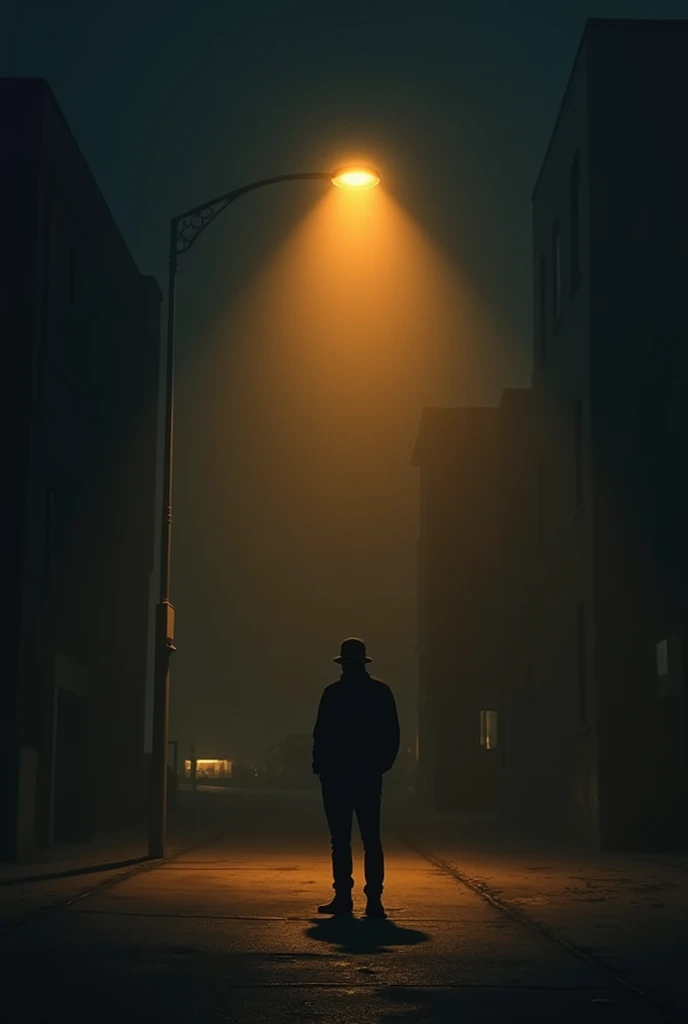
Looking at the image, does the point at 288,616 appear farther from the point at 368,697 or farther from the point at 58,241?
the point at 368,697

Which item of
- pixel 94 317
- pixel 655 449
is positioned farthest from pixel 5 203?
pixel 655 449

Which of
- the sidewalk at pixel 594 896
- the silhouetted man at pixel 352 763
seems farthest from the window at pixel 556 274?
the silhouetted man at pixel 352 763

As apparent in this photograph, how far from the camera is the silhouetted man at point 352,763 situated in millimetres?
12242

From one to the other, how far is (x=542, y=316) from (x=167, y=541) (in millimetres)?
13298

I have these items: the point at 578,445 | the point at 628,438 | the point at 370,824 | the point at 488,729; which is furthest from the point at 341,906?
the point at 488,729

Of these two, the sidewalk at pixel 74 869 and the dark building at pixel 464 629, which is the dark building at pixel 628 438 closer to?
the sidewalk at pixel 74 869

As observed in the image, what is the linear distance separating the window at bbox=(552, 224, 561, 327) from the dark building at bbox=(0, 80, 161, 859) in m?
7.93

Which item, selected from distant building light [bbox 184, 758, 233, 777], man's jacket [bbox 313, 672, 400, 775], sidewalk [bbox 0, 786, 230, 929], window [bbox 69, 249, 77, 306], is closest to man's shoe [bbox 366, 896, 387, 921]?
man's jacket [bbox 313, 672, 400, 775]

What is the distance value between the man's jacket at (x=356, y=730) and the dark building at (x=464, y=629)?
33.9 meters

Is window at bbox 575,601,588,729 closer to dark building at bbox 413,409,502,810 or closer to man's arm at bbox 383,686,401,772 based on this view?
man's arm at bbox 383,686,401,772

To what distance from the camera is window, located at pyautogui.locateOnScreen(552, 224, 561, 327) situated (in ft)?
95.5

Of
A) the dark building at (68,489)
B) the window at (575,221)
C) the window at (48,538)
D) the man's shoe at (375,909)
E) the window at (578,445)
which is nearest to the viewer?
the man's shoe at (375,909)

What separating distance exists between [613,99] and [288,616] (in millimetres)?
99949

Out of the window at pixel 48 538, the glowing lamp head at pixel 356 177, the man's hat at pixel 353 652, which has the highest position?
the glowing lamp head at pixel 356 177
